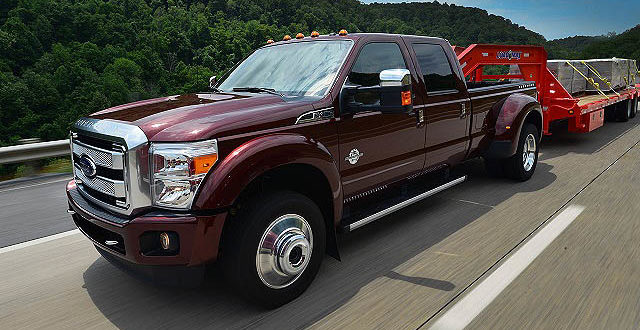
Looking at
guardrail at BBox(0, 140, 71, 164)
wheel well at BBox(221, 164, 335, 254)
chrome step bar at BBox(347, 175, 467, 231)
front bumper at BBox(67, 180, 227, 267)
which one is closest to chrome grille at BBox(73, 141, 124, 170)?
front bumper at BBox(67, 180, 227, 267)

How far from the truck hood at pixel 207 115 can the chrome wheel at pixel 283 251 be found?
67cm

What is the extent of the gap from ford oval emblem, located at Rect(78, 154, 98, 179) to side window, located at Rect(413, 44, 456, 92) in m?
3.10

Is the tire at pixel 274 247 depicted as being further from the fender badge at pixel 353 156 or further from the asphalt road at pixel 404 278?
the fender badge at pixel 353 156

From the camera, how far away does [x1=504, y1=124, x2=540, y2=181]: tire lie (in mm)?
6234

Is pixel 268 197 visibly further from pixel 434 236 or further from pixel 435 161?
pixel 435 161

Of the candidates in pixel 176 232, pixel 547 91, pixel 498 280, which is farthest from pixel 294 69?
pixel 547 91

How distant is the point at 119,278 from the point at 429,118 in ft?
10.2

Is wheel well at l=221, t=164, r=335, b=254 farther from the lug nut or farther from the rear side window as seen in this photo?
the rear side window

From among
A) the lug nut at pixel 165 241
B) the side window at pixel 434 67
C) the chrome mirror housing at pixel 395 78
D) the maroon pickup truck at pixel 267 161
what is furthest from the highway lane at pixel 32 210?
the side window at pixel 434 67

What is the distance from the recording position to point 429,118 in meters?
4.63

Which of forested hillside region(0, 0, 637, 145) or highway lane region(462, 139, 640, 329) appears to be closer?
highway lane region(462, 139, 640, 329)

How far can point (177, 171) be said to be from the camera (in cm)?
277

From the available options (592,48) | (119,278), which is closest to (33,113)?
(119,278)

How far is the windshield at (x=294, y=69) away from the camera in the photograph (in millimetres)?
3787
